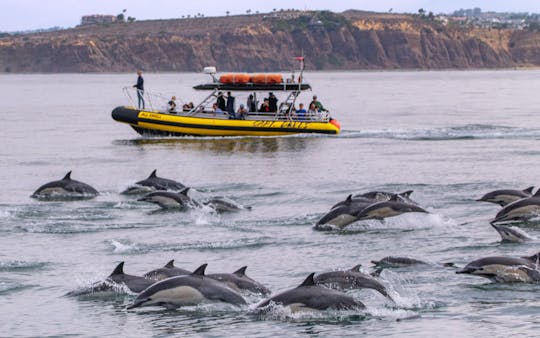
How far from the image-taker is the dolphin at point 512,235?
2142 centimetres

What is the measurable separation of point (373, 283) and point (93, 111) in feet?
246

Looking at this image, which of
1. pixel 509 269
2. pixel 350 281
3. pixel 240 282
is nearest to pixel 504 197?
pixel 509 269

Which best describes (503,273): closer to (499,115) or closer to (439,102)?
(499,115)

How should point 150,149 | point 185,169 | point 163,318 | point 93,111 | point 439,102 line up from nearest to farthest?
point 163,318, point 185,169, point 150,149, point 93,111, point 439,102

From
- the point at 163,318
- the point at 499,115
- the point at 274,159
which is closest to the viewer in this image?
the point at 163,318

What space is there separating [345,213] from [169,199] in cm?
571

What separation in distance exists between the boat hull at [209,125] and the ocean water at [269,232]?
50 cm

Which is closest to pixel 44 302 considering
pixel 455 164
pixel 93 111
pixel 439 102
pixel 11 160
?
pixel 455 164

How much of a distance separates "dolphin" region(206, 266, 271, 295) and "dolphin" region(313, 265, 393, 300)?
90 cm

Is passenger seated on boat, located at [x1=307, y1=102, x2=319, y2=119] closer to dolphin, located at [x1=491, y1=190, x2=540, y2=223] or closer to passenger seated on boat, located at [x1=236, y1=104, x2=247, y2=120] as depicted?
passenger seated on boat, located at [x1=236, y1=104, x2=247, y2=120]

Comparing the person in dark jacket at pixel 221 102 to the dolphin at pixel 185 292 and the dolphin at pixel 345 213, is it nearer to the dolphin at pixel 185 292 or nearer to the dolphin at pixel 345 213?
the dolphin at pixel 345 213

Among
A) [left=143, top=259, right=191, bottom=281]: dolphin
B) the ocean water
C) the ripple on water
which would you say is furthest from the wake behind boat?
[left=143, top=259, right=191, bottom=281]: dolphin

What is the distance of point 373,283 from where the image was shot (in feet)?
55.8

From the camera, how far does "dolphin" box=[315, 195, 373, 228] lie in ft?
75.8
